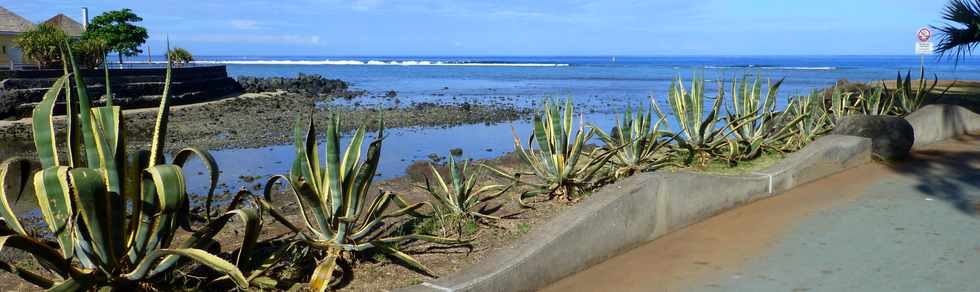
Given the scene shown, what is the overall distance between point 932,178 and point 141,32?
4209cm

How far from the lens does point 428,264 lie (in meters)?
4.70

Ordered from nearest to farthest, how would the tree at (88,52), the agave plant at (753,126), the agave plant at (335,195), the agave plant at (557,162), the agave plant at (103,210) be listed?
the agave plant at (103,210), the agave plant at (335,195), the agave plant at (557,162), the agave plant at (753,126), the tree at (88,52)

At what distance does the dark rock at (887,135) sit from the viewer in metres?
8.60

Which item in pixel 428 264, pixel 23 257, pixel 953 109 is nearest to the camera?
pixel 428 264

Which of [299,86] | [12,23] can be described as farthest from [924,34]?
[12,23]

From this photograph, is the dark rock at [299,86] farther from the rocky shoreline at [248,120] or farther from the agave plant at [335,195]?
the agave plant at [335,195]

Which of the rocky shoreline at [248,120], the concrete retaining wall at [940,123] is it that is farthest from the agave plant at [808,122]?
the rocky shoreline at [248,120]

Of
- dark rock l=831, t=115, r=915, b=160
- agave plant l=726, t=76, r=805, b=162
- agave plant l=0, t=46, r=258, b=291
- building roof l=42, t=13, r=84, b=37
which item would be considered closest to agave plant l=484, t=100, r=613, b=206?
agave plant l=726, t=76, r=805, b=162

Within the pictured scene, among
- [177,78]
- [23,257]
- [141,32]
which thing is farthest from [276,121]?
[141,32]

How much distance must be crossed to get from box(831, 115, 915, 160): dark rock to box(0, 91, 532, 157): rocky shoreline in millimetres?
9275

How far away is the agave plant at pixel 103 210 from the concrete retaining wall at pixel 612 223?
3.86 ft

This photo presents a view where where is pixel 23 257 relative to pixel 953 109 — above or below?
below

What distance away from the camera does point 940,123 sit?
10.4 metres

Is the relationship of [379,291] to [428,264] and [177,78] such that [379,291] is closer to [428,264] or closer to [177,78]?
[428,264]
